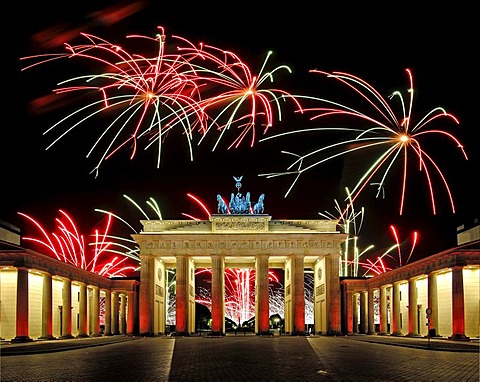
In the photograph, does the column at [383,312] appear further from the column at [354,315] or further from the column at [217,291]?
the column at [217,291]

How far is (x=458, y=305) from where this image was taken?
2092 inches

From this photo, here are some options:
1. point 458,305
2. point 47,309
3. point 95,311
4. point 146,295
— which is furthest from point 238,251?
point 458,305

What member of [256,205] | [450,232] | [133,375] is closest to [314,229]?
[256,205]

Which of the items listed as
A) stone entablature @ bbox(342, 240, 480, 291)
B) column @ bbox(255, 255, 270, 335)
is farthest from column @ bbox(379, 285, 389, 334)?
column @ bbox(255, 255, 270, 335)

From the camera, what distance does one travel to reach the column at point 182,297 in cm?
7919

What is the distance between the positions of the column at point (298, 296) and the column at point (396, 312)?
975 centimetres

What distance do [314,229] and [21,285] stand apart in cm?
3694

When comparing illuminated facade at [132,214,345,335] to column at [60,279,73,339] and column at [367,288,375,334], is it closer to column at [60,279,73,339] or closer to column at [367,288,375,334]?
column at [367,288,375,334]

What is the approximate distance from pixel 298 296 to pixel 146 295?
1663 cm

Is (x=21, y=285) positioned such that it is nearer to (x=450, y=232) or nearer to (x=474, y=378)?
(x=474, y=378)

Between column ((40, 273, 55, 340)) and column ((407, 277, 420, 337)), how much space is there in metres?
32.2

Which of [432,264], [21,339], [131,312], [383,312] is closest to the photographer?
[21,339]

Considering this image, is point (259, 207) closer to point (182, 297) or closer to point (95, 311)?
point (182, 297)

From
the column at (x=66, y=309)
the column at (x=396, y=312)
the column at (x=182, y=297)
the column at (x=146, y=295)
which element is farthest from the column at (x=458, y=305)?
the column at (x=146, y=295)
